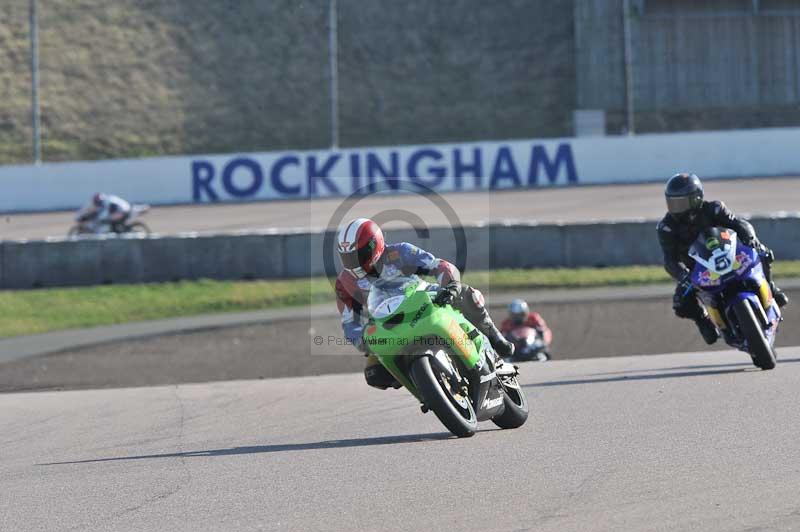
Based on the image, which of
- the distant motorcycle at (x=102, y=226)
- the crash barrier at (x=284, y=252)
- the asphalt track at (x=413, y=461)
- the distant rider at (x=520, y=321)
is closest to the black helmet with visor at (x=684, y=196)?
the asphalt track at (x=413, y=461)

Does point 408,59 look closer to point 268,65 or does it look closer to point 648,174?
point 268,65

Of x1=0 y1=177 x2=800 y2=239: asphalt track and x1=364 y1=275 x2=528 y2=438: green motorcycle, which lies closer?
x1=364 y1=275 x2=528 y2=438: green motorcycle

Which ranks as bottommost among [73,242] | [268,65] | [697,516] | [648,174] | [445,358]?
[697,516]

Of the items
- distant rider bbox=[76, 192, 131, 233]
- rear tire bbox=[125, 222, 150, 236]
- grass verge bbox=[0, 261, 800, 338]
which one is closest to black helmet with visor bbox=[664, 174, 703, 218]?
grass verge bbox=[0, 261, 800, 338]

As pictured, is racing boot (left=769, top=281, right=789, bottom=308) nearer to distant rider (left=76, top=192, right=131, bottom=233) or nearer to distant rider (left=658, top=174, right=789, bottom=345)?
distant rider (left=658, top=174, right=789, bottom=345)

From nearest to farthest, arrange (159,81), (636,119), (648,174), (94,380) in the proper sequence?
(94,380) → (648,174) → (636,119) → (159,81)

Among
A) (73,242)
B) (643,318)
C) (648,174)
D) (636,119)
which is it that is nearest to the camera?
(643,318)

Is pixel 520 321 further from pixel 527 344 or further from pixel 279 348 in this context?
pixel 279 348

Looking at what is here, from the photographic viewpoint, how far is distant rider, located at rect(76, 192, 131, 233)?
25234 mm

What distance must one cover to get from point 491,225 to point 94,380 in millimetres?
8980

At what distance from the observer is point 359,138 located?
43.8m

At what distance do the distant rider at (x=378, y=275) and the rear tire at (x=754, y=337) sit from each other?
282cm

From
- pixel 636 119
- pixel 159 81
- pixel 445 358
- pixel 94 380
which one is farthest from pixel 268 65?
pixel 445 358

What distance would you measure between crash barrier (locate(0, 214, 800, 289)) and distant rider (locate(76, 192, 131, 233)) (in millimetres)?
3624
